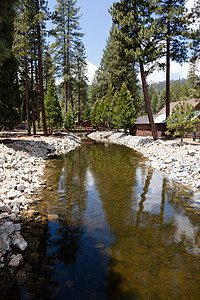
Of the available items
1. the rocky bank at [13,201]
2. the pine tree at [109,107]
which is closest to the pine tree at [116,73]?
the pine tree at [109,107]

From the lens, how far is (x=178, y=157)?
12719mm

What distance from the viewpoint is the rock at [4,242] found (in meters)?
4.22

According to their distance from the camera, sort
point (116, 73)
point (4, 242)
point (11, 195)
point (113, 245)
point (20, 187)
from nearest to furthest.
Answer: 1. point (4, 242)
2. point (113, 245)
3. point (11, 195)
4. point (20, 187)
5. point (116, 73)

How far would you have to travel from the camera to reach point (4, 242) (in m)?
4.30

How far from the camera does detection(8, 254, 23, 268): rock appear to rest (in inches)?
154

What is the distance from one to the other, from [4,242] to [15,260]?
1.84ft

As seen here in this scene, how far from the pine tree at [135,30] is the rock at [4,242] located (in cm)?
1747

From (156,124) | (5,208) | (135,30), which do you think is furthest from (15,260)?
(156,124)

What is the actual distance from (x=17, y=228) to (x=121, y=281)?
3.11 m

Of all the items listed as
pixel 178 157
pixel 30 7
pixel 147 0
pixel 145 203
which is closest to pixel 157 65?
pixel 147 0

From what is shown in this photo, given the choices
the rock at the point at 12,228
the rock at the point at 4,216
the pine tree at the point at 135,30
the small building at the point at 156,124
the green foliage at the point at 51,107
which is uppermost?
the pine tree at the point at 135,30

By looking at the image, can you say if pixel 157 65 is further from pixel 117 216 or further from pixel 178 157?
pixel 117 216

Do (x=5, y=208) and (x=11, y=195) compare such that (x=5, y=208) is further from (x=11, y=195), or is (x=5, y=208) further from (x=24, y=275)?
(x=24, y=275)

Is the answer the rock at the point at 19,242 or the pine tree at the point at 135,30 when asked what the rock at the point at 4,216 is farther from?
the pine tree at the point at 135,30
